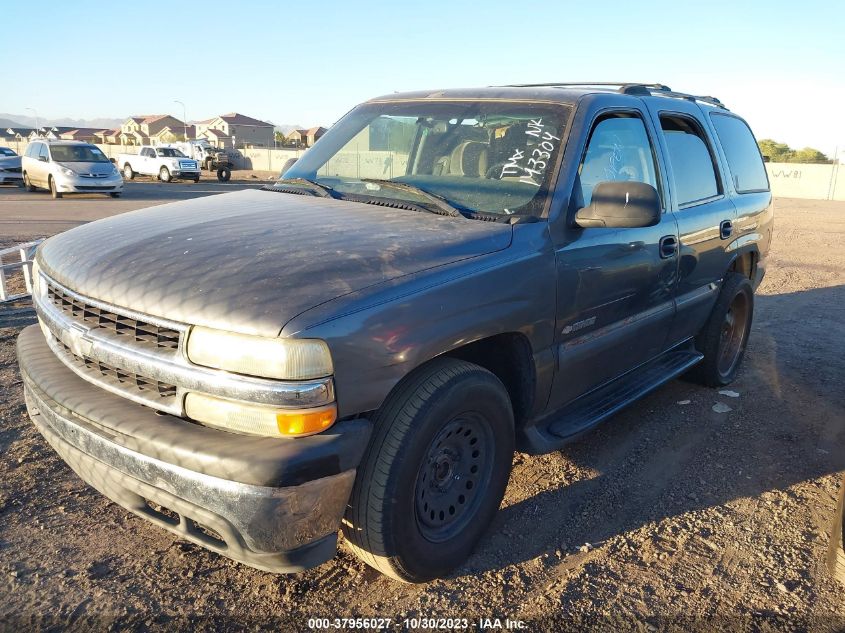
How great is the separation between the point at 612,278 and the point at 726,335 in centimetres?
225

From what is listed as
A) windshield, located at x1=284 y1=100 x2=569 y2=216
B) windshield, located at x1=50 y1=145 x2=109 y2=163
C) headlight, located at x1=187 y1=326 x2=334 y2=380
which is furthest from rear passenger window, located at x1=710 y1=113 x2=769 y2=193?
windshield, located at x1=50 y1=145 x2=109 y2=163

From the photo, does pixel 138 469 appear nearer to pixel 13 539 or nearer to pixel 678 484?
pixel 13 539

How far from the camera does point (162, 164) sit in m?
29.1

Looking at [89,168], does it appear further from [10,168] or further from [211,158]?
[211,158]

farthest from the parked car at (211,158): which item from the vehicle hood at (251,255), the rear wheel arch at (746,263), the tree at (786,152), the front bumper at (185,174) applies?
the tree at (786,152)

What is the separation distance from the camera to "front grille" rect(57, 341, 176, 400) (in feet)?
7.36

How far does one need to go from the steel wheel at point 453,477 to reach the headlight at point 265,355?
0.64m

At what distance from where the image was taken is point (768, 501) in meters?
3.44

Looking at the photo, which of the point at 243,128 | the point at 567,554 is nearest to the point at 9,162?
the point at 567,554

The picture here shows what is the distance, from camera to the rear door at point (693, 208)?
13.0ft

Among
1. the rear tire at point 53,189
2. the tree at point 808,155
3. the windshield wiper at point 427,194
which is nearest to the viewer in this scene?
the windshield wiper at point 427,194

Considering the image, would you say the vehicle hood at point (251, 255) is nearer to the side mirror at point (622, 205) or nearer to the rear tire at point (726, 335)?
the side mirror at point (622, 205)

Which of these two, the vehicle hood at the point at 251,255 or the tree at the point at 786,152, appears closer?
the vehicle hood at the point at 251,255

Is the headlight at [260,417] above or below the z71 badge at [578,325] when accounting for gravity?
below
